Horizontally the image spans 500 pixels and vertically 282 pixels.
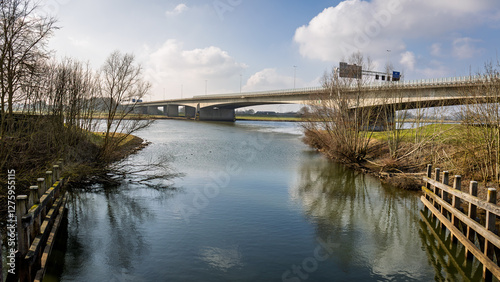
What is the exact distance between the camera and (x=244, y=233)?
14.0 meters

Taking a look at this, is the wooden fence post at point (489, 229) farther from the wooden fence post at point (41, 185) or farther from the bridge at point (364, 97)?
the wooden fence post at point (41, 185)

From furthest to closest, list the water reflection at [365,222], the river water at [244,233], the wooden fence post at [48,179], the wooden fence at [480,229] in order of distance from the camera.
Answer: the wooden fence post at [48,179] → the water reflection at [365,222] → the river water at [244,233] → the wooden fence at [480,229]

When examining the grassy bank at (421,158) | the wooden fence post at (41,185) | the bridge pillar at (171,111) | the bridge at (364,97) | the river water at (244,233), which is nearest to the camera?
the wooden fence post at (41,185)

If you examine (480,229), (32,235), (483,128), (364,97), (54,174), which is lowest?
(32,235)

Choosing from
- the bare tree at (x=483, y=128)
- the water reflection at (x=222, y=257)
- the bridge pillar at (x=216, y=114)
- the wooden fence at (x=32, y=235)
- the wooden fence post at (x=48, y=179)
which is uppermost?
the bridge pillar at (x=216, y=114)

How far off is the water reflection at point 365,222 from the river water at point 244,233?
4 centimetres

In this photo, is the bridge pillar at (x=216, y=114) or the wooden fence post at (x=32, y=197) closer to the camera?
the wooden fence post at (x=32, y=197)

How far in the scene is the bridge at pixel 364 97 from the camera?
2945 centimetres

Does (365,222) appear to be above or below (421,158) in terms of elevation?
below

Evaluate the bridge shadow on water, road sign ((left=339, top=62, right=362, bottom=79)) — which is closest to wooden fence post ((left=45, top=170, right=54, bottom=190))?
the bridge shadow on water

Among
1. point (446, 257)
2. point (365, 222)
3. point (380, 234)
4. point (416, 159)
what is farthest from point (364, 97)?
point (446, 257)

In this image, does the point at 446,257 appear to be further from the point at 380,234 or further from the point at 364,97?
the point at 364,97

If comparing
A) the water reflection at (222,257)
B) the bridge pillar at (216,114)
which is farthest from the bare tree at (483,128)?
the bridge pillar at (216,114)

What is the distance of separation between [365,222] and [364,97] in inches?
656
